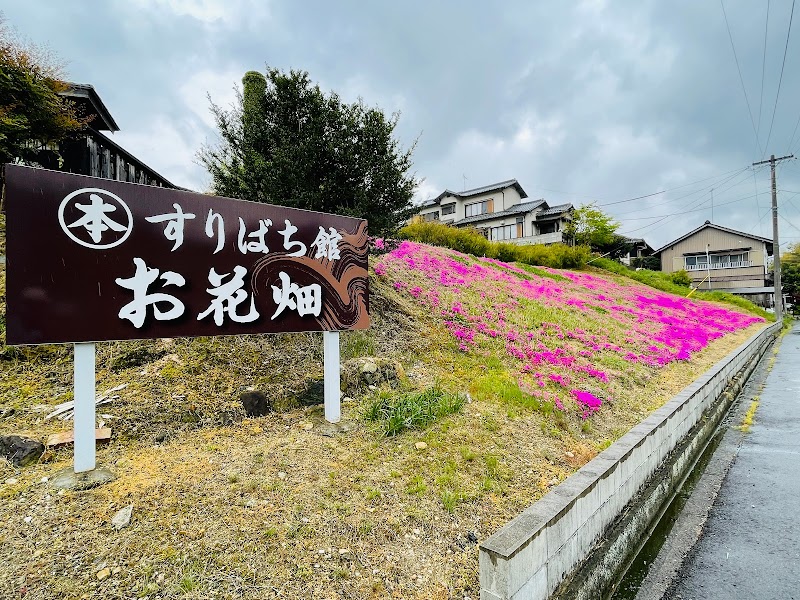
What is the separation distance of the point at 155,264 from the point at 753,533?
5.19m

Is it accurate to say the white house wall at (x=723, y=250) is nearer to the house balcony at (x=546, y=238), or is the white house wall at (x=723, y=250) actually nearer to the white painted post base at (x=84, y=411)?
the house balcony at (x=546, y=238)

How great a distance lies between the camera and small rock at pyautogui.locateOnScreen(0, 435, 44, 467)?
9.27 ft

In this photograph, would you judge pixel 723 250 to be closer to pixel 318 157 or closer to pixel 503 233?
pixel 503 233

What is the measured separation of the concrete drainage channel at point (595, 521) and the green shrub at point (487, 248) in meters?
9.37

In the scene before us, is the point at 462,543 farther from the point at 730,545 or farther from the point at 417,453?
the point at 730,545

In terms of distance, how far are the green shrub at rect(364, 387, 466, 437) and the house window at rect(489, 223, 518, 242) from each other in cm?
2999

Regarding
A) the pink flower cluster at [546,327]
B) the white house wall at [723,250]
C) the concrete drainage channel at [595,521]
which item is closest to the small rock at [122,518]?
the concrete drainage channel at [595,521]

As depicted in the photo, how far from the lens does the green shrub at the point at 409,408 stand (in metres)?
3.70

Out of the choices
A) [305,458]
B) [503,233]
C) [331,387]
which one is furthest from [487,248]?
[305,458]

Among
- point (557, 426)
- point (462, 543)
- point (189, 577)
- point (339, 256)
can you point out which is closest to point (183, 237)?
point (339, 256)

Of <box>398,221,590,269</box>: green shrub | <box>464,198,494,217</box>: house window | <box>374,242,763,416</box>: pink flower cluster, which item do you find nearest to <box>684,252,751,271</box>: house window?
<box>398,221,590,269</box>: green shrub

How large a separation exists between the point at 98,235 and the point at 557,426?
4.50m

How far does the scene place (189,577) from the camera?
2029mm

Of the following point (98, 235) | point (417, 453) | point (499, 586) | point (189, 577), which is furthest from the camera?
point (417, 453)
